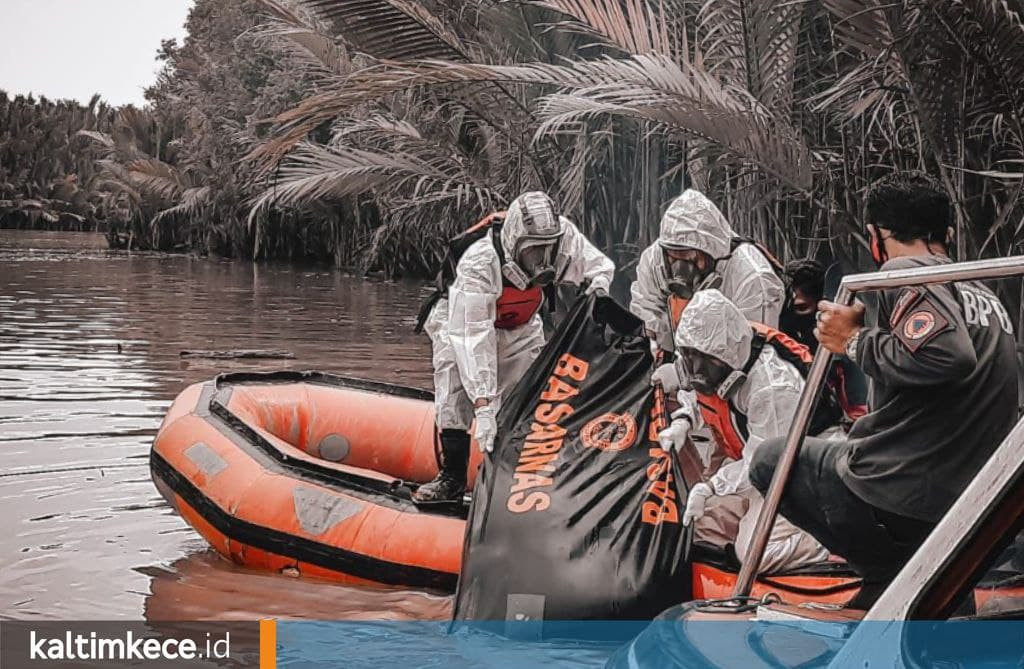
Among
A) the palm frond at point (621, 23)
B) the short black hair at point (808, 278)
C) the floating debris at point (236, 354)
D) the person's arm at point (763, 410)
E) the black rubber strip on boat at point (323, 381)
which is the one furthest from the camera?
the floating debris at point (236, 354)

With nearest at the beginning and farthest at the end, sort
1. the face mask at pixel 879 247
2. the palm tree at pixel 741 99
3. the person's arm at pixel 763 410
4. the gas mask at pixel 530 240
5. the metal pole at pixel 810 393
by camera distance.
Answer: the metal pole at pixel 810 393, the face mask at pixel 879 247, the person's arm at pixel 763 410, the gas mask at pixel 530 240, the palm tree at pixel 741 99

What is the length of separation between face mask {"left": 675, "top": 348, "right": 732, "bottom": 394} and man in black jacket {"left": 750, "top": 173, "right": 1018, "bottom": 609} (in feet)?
3.89

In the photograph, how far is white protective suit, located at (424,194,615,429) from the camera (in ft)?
20.6

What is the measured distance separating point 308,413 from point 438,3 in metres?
7.78

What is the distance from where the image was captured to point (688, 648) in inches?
117

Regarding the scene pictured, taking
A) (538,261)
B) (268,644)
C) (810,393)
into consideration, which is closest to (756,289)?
(538,261)

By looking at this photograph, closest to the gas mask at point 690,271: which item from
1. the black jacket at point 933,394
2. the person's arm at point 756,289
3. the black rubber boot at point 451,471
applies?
the person's arm at point 756,289

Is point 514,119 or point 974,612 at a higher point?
point 514,119

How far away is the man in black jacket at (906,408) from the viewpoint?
11.2 ft

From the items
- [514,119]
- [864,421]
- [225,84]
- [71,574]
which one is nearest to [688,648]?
A: [864,421]

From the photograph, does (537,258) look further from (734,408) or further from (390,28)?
(390,28)

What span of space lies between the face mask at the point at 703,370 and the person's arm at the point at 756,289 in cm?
92

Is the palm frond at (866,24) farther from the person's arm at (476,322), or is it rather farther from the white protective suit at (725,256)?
the person's arm at (476,322)

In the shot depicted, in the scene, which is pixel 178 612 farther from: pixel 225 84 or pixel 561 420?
pixel 225 84
